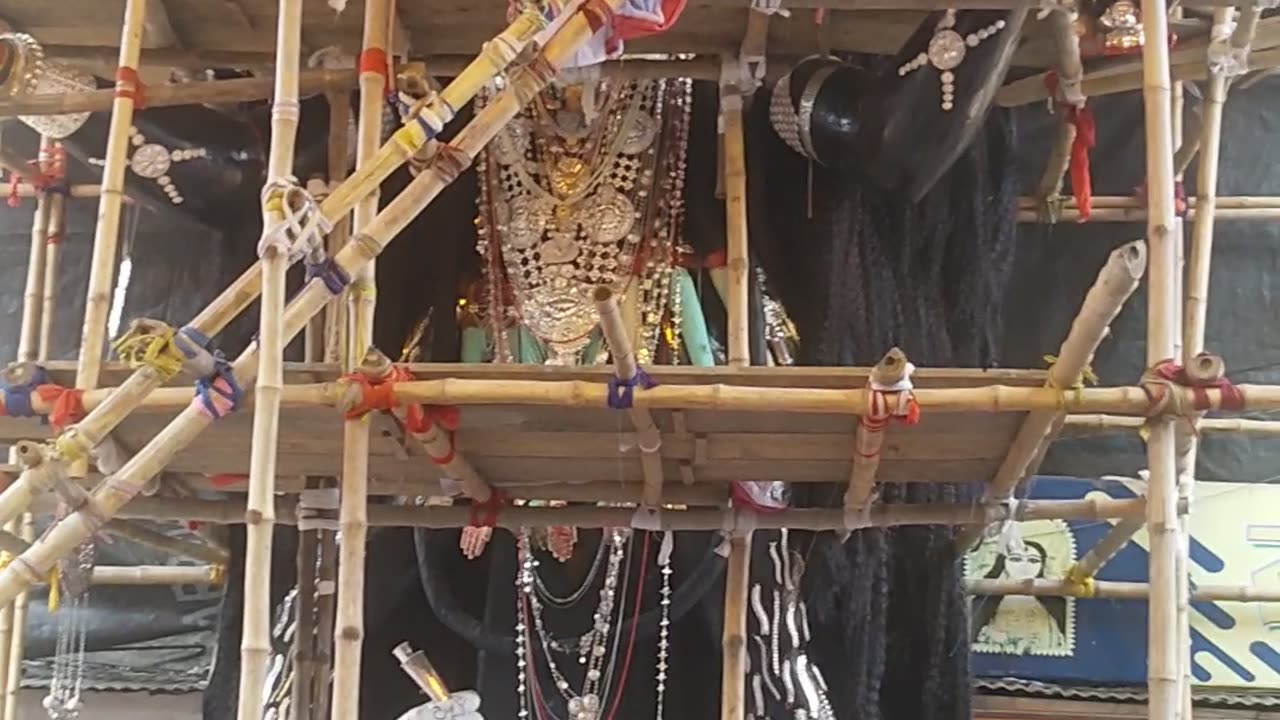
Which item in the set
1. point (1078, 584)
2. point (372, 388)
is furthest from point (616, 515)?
point (1078, 584)

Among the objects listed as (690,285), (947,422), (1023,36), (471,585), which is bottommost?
(471,585)

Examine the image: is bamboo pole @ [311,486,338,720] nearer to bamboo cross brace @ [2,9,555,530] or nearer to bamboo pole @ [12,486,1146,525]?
bamboo pole @ [12,486,1146,525]

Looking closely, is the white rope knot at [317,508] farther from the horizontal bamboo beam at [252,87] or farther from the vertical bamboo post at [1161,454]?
the vertical bamboo post at [1161,454]

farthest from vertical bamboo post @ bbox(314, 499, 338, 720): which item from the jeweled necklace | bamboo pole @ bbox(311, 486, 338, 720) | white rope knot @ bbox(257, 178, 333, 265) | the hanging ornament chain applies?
white rope knot @ bbox(257, 178, 333, 265)

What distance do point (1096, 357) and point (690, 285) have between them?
1112mm

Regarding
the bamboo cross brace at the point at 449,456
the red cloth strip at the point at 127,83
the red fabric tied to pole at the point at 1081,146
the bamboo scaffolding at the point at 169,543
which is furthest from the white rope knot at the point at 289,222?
the red fabric tied to pole at the point at 1081,146

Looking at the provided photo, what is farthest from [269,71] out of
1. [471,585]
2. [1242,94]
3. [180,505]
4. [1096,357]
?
[1242,94]

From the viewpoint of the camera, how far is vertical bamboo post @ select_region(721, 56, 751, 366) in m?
2.48

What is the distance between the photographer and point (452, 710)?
2.54 meters

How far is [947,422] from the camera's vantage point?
2.20m

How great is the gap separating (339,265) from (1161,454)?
103 cm

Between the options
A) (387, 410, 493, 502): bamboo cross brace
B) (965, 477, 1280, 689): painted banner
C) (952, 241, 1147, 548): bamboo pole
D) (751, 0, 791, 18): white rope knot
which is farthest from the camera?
(965, 477, 1280, 689): painted banner

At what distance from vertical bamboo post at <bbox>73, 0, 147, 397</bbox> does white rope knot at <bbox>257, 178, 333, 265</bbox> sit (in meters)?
0.41

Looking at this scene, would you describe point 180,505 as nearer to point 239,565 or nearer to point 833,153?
point 239,565
